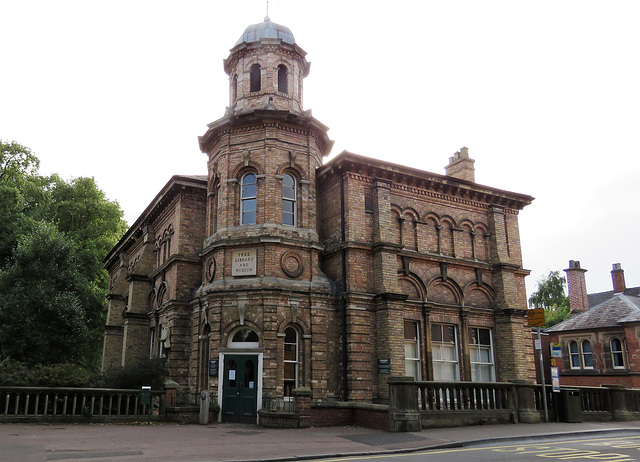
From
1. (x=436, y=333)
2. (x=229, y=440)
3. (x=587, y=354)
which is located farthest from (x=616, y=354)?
(x=229, y=440)

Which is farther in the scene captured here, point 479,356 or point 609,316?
point 609,316

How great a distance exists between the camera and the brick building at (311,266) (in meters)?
19.0

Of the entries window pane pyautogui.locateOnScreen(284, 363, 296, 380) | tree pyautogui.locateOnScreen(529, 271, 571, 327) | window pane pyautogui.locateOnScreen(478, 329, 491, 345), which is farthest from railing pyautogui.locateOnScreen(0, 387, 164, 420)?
tree pyautogui.locateOnScreen(529, 271, 571, 327)

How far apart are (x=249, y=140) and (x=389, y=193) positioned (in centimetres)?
579

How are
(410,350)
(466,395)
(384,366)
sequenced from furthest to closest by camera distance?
(410,350), (384,366), (466,395)

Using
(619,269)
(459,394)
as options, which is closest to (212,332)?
(459,394)

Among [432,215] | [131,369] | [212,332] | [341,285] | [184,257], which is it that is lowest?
[131,369]

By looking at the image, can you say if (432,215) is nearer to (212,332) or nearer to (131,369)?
(212,332)

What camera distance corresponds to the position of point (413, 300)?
2130cm

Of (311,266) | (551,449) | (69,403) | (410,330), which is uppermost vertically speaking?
(311,266)

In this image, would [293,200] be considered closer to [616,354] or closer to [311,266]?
[311,266]

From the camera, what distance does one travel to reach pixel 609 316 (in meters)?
31.9

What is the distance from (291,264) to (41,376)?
28.5 ft

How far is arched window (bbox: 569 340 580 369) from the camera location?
33312 millimetres
